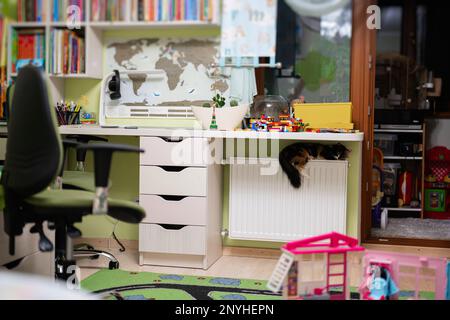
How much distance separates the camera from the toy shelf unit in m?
5.45

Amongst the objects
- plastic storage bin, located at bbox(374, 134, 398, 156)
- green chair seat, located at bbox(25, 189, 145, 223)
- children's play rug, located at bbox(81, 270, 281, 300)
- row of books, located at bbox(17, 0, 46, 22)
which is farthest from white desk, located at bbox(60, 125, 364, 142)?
plastic storage bin, located at bbox(374, 134, 398, 156)

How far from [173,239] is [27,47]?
1.62 metres

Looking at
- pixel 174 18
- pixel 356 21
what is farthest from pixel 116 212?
pixel 356 21

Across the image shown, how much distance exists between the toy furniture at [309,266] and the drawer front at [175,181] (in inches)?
47.8

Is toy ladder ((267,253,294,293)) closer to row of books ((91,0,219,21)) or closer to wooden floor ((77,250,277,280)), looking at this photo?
wooden floor ((77,250,277,280))

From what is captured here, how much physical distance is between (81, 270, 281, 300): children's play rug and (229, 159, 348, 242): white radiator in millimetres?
548

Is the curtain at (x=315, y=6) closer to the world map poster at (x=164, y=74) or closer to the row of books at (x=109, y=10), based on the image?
the world map poster at (x=164, y=74)

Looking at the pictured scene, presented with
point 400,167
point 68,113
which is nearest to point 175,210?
point 68,113

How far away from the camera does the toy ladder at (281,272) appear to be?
2.09 meters

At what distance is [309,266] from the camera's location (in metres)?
2.33

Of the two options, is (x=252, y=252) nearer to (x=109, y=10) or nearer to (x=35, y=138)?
(x=109, y=10)

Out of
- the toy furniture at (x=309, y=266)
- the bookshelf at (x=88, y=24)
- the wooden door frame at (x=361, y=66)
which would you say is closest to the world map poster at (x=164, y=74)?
the bookshelf at (x=88, y=24)

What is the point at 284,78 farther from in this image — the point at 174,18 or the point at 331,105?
the point at 174,18
